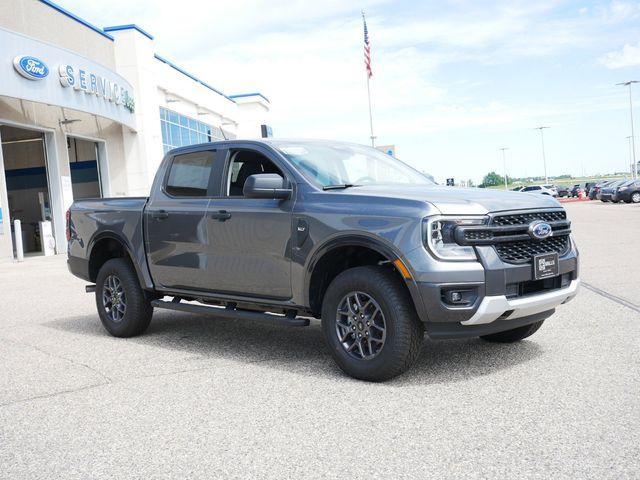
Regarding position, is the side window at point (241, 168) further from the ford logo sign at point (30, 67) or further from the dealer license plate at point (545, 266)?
the ford logo sign at point (30, 67)

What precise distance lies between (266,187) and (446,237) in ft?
4.94

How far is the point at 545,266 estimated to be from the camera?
5.02 metres

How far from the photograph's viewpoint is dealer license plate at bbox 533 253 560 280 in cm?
493

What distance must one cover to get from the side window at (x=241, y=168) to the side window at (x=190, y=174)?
27 centimetres

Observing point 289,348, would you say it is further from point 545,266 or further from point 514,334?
point 545,266

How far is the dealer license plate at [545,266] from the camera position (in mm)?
4930

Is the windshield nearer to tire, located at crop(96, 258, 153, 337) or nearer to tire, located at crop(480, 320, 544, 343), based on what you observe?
tire, located at crop(480, 320, 544, 343)

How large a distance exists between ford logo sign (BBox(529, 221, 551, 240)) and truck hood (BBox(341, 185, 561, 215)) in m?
0.15

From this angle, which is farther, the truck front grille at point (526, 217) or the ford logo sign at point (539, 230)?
the ford logo sign at point (539, 230)

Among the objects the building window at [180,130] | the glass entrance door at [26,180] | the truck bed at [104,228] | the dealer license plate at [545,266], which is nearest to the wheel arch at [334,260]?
the dealer license plate at [545,266]

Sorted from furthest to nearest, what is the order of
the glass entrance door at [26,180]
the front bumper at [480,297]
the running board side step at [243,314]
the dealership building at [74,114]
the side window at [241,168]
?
the glass entrance door at [26,180] → the dealership building at [74,114] → the side window at [241,168] → the running board side step at [243,314] → the front bumper at [480,297]

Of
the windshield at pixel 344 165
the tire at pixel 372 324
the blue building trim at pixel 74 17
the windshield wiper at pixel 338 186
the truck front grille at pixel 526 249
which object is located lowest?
the tire at pixel 372 324

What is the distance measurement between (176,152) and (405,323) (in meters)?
3.36

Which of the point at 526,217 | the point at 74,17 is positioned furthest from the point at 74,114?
the point at 526,217
